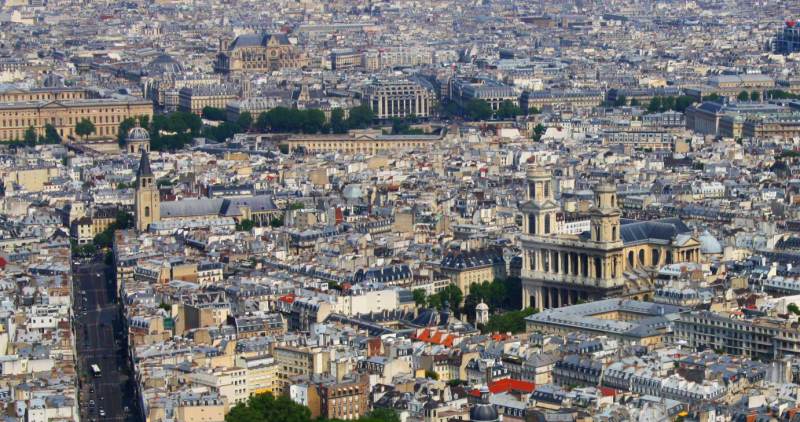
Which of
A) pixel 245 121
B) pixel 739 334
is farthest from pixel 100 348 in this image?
pixel 245 121

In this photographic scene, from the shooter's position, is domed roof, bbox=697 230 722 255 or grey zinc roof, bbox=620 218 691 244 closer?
grey zinc roof, bbox=620 218 691 244

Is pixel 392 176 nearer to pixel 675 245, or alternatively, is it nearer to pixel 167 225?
pixel 167 225

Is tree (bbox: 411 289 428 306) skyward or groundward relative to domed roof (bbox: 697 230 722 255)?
groundward

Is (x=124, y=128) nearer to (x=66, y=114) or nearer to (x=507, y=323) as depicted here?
(x=66, y=114)

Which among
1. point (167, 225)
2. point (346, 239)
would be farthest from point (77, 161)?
point (346, 239)

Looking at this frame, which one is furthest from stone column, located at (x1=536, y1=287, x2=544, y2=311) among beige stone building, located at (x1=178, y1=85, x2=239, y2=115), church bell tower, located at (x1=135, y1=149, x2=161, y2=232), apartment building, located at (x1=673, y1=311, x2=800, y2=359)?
beige stone building, located at (x1=178, y1=85, x2=239, y2=115)

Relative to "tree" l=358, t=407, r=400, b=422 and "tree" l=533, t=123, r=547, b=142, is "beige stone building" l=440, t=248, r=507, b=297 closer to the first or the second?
"tree" l=358, t=407, r=400, b=422
